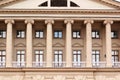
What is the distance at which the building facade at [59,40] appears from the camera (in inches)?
2980

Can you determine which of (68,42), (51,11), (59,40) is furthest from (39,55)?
(51,11)

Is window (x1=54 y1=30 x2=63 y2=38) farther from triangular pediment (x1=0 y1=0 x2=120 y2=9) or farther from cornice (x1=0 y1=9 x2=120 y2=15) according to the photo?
triangular pediment (x1=0 y1=0 x2=120 y2=9)

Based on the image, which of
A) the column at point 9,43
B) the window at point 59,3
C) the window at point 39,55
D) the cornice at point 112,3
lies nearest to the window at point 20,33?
the column at point 9,43

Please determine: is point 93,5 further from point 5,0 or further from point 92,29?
point 5,0

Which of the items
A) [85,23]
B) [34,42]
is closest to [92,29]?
[85,23]

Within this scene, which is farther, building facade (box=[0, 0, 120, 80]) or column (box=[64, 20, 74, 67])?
column (box=[64, 20, 74, 67])

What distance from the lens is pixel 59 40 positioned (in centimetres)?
8006

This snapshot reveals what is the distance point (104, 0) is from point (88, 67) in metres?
8.95

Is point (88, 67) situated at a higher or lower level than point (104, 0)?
lower

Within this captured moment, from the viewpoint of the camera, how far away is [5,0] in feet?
254

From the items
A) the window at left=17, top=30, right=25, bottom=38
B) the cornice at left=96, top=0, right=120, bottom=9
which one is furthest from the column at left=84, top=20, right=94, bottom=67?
the window at left=17, top=30, right=25, bottom=38

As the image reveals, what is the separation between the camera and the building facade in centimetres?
7569

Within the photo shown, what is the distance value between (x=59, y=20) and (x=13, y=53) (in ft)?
24.0

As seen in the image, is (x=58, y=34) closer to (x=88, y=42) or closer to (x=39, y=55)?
(x=39, y=55)
